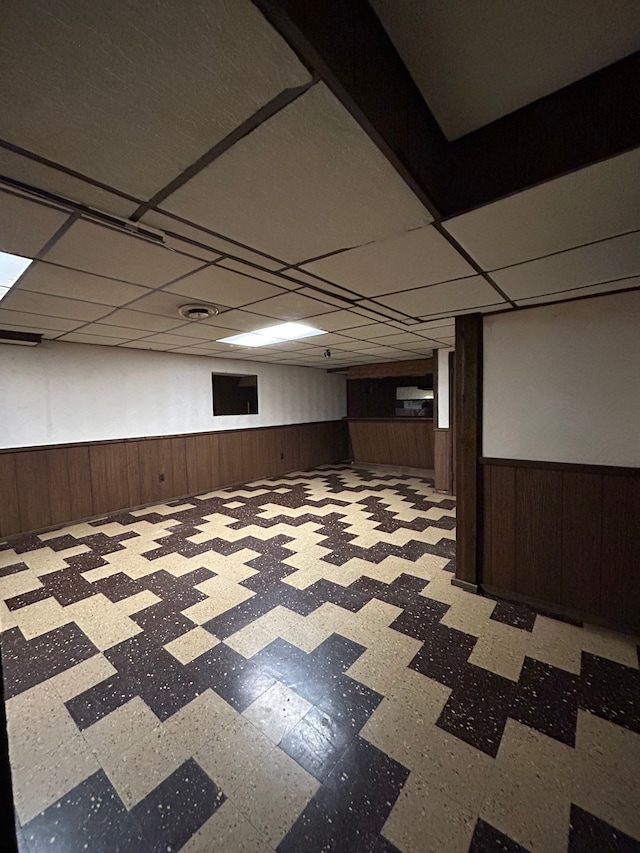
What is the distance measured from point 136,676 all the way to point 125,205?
233cm

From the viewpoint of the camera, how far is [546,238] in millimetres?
1551

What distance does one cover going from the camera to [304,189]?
1.20m

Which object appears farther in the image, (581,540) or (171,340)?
(171,340)

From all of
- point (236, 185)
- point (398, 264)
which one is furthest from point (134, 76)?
point (398, 264)

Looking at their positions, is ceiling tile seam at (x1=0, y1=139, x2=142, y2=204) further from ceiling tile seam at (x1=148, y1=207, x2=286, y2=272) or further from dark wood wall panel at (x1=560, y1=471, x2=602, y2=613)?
dark wood wall panel at (x1=560, y1=471, x2=602, y2=613)

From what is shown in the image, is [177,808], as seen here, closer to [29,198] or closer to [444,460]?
[29,198]

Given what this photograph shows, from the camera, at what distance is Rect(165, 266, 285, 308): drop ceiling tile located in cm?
204

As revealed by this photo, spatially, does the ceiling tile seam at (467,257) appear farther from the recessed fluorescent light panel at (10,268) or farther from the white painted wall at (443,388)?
the white painted wall at (443,388)

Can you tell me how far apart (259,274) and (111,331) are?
2.49 meters

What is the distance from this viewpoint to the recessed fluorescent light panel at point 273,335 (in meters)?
3.62

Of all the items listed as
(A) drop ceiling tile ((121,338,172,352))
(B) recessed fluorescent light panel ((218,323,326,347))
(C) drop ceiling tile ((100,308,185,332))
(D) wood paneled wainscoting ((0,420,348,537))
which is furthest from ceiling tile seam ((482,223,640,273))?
(D) wood paneled wainscoting ((0,420,348,537))

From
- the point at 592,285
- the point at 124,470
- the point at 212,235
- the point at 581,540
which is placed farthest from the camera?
the point at 124,470

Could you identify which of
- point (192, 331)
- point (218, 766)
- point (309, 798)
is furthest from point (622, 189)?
point (192, 331)

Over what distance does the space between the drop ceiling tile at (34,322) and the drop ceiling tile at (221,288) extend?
1540mm
